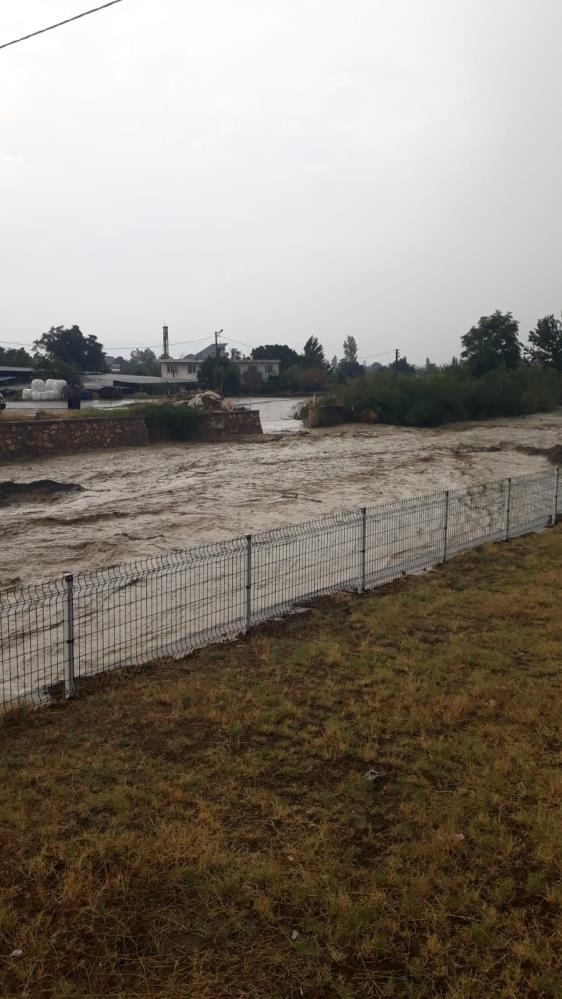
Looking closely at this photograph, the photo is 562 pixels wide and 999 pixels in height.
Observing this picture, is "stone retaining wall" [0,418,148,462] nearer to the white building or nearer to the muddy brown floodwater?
the muddy brown floodwater

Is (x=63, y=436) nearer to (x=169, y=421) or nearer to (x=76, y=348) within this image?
(x=169, y=421)

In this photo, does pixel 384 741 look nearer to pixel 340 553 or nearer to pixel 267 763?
pixel 267 763

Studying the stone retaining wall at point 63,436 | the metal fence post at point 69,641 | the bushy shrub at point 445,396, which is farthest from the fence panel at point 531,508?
the bushy shrub at point 445,396

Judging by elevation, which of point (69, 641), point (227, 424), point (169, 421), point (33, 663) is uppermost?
point (169, 421)

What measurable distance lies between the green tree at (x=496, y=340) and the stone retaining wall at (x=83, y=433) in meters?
31.7

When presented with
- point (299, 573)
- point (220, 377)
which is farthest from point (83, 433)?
point (220, 377)

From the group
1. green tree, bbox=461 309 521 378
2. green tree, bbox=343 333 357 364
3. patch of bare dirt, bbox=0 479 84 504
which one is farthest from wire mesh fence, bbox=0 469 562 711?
green tree, bbox=343 333 357 364

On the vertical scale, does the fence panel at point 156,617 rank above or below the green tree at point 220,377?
below

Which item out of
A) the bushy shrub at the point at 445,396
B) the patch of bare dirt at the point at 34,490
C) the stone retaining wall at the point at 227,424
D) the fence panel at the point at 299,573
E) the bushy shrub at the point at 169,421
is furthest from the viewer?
the bushy shrub at the point at 445,396

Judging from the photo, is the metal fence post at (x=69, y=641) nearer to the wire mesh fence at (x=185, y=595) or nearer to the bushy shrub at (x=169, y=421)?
the wire mesh fence at (x=185, y=595)

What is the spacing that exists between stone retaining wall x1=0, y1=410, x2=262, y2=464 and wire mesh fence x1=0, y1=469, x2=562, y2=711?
15.7 m

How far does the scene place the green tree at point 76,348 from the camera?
86688 millimetres

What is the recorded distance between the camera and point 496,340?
62.8m

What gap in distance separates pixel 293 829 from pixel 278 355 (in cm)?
9250
